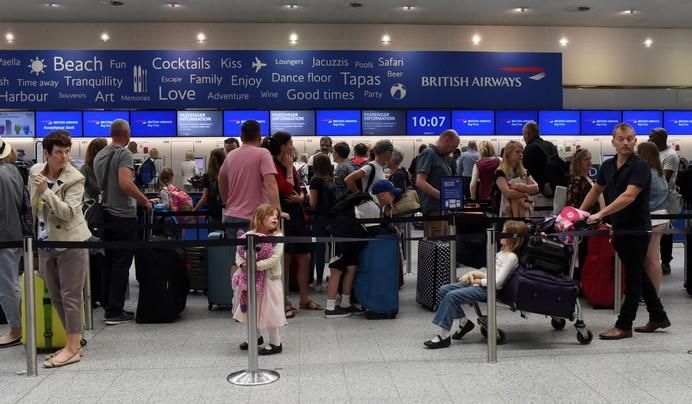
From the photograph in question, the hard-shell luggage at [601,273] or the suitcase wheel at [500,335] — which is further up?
the hard-shell luggage at [601,273]

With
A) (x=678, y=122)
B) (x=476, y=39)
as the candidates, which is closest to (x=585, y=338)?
(x=476, y=39)

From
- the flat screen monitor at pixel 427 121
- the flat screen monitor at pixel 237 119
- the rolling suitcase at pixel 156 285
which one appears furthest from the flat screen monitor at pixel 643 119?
the rolling suitcase at pixel 156 285

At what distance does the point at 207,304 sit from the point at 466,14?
33.8 feet

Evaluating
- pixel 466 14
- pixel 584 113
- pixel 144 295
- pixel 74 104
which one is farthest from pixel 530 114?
pixel 144 295

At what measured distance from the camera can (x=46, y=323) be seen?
4801 millimetres

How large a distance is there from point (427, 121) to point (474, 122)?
3.56ft

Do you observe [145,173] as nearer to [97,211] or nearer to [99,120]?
[99,120]

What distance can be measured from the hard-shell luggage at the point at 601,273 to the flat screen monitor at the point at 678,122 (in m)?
10.8

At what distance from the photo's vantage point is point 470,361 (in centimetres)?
442

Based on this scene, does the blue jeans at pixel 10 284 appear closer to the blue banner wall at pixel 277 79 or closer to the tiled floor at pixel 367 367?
the tiled floor at pixel 367 367

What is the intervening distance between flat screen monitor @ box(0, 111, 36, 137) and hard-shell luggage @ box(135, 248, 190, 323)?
955 centimetres

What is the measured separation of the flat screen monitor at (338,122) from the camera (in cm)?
1422

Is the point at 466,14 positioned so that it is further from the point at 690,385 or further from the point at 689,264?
the point at 690,385

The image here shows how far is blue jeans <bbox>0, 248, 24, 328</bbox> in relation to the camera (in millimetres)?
4789
